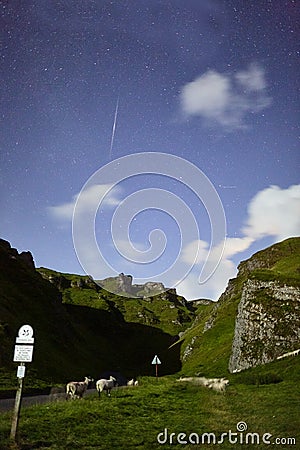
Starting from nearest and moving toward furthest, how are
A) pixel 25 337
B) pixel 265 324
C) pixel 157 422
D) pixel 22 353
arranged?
pixel 22 353
pixel 25 337
pixel 157 422
pixel 265 324

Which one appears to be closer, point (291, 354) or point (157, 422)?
point (157, 422)

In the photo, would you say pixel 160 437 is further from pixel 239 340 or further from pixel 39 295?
pixel 39 295

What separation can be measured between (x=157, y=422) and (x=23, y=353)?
316 inches

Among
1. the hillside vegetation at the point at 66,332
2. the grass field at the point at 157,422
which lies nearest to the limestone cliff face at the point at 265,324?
the hillside vegetation at the point at 66,332

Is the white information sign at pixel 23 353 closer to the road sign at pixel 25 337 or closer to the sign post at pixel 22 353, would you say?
the sign post at pixel 22 353

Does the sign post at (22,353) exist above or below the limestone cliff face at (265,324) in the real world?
below

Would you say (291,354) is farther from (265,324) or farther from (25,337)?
(25,337)

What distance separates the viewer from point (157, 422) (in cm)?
1973

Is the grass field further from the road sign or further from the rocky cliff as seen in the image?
the rocky cliff

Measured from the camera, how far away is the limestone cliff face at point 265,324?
2202 inches

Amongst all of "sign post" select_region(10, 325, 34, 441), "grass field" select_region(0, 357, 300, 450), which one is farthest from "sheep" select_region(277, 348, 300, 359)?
"sign post" select_region(10, 325, 34, 441)

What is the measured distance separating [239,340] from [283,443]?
164 ft

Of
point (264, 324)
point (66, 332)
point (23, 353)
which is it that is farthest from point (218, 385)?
point (66, 332)

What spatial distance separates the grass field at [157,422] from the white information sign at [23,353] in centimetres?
282
